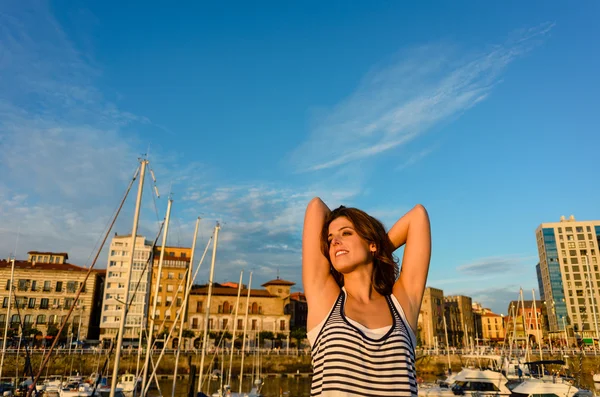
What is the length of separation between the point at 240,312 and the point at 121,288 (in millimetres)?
18900

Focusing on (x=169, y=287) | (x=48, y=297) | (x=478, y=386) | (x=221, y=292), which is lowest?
(x=478, y=386)

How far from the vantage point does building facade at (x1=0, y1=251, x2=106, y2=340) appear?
205 ft

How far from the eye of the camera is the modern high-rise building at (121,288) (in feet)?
207

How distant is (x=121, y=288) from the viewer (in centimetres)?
A: 6700

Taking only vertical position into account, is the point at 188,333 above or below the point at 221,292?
below

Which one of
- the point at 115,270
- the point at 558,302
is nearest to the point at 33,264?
the point at 115,270

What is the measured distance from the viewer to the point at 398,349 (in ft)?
8.05

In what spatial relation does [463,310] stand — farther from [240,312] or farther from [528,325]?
[240,312]

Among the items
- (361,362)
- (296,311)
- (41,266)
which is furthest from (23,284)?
(361,362)

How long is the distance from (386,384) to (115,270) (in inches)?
2816

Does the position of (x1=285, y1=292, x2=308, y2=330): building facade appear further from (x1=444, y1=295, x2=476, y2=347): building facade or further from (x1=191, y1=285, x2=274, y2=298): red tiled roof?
(x1=444, y1=295, x2=476, y2=347): building facade

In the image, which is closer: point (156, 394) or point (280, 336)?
point (156, 394)

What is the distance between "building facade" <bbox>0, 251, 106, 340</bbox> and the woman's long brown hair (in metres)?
67.7

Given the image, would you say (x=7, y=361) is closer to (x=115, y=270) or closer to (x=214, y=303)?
(x=115, y=270)
